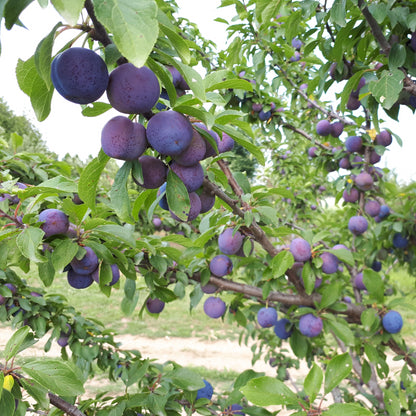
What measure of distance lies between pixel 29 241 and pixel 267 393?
61cm

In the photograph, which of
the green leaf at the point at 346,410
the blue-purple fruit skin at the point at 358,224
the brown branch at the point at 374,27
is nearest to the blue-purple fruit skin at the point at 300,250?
the green leaf at the point at 346,410

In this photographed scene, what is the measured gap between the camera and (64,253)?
0.78 m

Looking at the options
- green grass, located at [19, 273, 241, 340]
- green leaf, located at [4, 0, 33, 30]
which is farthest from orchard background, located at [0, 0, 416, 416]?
green grass, located at [19, 273, 241, 340]

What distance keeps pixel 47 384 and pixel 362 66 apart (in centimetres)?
121

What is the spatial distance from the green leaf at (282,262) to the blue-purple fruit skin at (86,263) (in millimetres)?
594

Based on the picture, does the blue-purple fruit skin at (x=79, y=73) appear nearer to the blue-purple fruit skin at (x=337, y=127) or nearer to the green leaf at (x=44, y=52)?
the green leaf at (x=44, y=52)

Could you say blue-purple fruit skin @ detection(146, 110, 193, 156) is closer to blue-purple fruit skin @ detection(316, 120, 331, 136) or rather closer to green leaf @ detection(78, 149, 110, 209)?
green leaf @ detection(78, 149, 110, 209)

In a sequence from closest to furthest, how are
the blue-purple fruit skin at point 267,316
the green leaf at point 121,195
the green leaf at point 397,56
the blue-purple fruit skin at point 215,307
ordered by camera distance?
the green leaf at point 121,195
the green leaf at point 397,56
the blue-purple fruit skin at point 267,316
the blue-purple fruit skin at point 215,307

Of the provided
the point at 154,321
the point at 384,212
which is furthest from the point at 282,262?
the point at 154,321

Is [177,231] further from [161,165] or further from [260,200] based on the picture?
[161,165]

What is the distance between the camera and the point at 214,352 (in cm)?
419

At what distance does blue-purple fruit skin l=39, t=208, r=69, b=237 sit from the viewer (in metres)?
0.82

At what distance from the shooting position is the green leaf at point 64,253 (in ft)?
2.49

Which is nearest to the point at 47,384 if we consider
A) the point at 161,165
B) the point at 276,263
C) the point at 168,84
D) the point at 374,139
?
the point at 161,165
